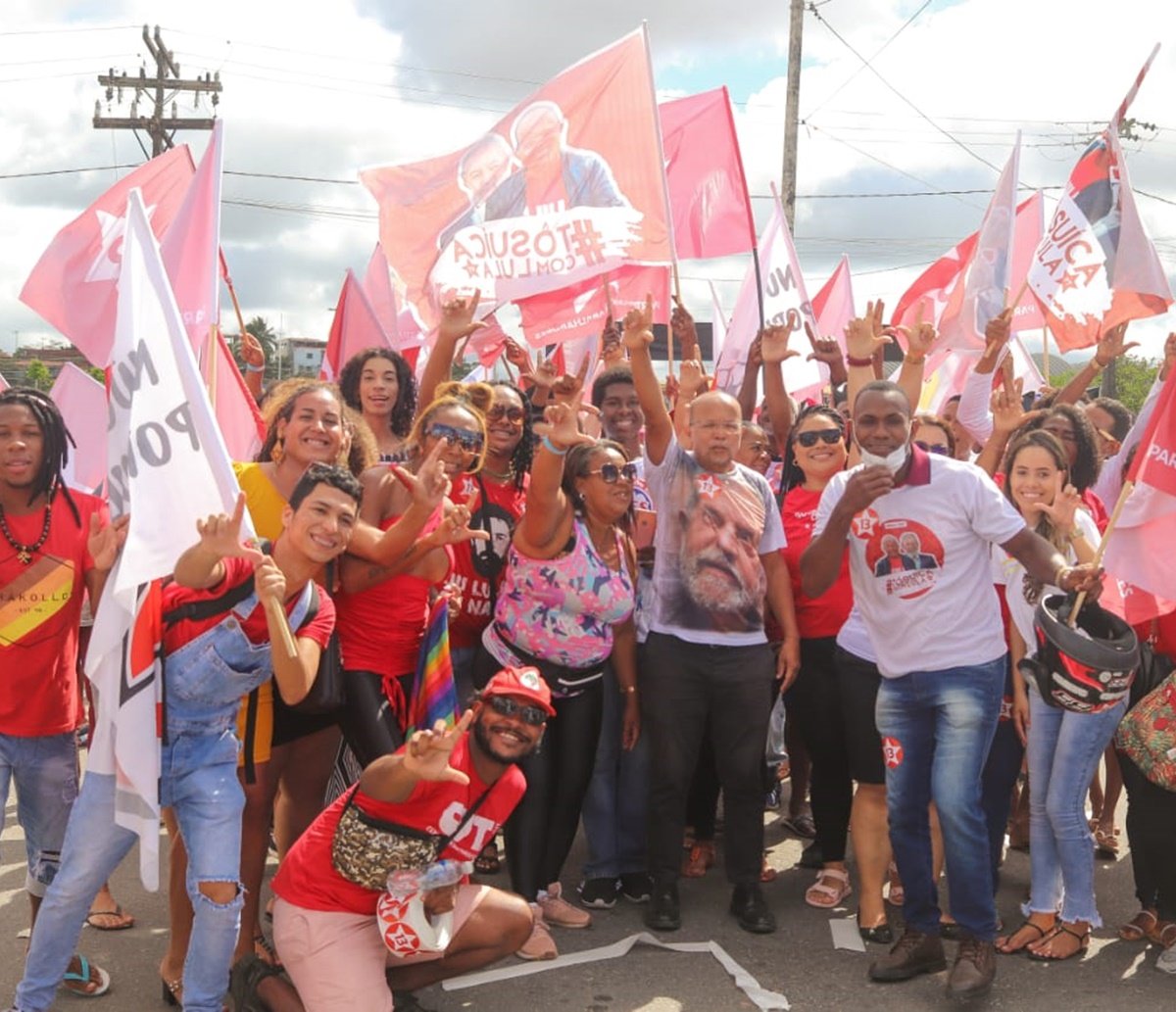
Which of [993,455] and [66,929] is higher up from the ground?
[993,455]

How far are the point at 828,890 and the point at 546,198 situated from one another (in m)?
3.68

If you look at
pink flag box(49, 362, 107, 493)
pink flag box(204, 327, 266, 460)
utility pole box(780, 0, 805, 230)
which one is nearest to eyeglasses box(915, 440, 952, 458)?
pink flag box(204, 327, 266, 460)

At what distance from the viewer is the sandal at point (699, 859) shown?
17.4 feet

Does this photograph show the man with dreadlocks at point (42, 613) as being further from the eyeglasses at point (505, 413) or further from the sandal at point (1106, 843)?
the sandal at point (1106, 843)

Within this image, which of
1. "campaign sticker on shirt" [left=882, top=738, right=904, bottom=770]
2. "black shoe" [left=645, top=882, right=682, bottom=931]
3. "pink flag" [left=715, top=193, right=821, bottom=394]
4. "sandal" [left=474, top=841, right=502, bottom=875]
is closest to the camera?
"campaign sticker on shirt" [left=882, top=738, right=904, bottom=770]

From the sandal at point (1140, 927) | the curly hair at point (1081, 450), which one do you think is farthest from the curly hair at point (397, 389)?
the sandal at point (1140, 927)

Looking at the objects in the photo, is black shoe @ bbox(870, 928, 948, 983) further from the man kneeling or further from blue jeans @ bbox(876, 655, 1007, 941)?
the man kneeling

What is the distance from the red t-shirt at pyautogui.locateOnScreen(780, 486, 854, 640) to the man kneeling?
178 cm

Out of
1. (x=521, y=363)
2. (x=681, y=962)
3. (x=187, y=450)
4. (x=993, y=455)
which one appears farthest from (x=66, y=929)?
(x=521, y=363)

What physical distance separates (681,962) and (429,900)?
1224 mm

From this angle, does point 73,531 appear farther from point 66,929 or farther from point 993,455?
point 993,455

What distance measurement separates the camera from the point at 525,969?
4.29 metres

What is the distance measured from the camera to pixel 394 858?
346 cm

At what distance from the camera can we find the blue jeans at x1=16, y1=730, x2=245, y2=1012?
346 cm
